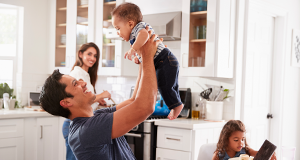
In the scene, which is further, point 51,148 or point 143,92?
point 51,148

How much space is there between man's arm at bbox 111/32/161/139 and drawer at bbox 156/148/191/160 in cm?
183

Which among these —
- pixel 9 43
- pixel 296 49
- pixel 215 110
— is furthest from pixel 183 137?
pixel 9 43

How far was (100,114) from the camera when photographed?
52.8 inches

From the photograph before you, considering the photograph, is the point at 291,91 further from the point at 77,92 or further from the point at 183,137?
the point at 77,92

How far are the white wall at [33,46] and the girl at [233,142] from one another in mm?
3116

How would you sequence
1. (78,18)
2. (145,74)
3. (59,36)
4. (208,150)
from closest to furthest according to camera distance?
(145,74)
(208,150)
(78,18)
(59,36)

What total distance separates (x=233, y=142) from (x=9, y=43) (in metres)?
3.55

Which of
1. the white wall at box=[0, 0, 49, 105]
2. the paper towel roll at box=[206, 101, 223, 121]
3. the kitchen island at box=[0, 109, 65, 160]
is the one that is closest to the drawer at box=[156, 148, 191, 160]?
the paper towel roll at box=[206, 101, 223, 121]

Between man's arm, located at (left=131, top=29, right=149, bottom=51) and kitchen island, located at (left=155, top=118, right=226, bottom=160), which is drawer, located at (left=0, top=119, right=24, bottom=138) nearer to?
kitchen island, located at (left=155, top=118, right=226, bottom=160)

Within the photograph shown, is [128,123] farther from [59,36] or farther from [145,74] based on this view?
[59,36]

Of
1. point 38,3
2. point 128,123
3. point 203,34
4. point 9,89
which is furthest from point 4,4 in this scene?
point 128,123

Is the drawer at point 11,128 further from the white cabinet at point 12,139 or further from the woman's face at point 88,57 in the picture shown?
the woman's face at point 88,57

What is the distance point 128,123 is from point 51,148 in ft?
9.86

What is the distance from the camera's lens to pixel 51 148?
3.92 meters
